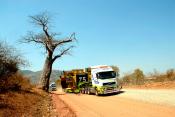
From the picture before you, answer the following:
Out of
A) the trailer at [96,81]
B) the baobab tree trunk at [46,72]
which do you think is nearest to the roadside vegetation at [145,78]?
the trailer at [96,81]

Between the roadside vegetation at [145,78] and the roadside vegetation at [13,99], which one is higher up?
the roadside vegetation at [145,78]

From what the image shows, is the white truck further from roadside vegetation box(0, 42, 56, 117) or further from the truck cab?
roadside vegetation box(0, 42, 56, 117)

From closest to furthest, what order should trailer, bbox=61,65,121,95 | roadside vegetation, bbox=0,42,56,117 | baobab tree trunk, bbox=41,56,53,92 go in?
1. roadside vegetation, bbox=0,42,56,117
2. trailer, bbox=61,65,121,95
3. baobab tree trunk, bbox=41,56,53,92

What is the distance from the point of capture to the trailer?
38.6 m

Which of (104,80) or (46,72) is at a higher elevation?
(46,72)

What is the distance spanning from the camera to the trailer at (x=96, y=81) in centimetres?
3859

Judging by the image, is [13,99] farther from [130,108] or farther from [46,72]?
[46,72]

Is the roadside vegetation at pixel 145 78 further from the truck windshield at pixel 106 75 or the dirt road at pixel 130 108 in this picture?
the dirt road at pixel 130 108

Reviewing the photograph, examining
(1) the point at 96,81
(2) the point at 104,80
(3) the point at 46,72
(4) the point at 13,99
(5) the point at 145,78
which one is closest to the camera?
(4) the point at 13,99

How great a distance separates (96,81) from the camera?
40125 mm

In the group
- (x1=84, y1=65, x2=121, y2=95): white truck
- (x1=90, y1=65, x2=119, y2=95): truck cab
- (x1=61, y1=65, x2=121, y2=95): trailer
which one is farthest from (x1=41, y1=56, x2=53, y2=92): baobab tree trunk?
(x1=90, y1=65, x2=119, y2=95): truck cab

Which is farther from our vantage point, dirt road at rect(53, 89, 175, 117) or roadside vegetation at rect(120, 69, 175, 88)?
roadside vegetation at rect(120, 69, 175, 88)

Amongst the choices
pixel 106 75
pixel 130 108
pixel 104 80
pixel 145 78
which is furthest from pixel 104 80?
pixel 145 78

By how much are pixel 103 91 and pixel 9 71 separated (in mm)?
13726
